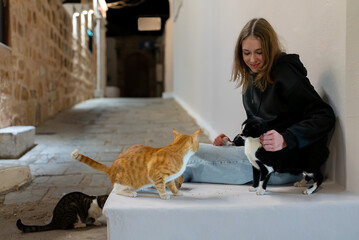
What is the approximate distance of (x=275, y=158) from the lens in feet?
3.80

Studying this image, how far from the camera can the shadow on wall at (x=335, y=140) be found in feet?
4.12

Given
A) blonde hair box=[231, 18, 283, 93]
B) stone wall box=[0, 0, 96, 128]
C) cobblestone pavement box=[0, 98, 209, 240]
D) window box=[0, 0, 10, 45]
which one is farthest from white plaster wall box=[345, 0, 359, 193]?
window box=[0, 0, 10, 45]

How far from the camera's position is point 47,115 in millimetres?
4859

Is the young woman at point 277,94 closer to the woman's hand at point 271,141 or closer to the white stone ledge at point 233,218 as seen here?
the woman's hand at point 271,141

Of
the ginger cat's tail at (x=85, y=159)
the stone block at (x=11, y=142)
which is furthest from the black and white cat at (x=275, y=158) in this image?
the stone block at (x=11, y=142)

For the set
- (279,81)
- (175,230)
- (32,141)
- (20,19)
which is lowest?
(32,141)

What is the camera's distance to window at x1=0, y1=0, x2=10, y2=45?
320 centimetres

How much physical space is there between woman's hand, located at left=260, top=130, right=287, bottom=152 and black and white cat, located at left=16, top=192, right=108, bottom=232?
959 millimetres

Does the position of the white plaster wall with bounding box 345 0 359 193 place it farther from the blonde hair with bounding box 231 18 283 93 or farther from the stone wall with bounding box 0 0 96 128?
the stone wall with bounding box 0 0 96 128

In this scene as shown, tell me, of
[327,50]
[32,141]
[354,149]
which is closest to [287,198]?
[354,149]

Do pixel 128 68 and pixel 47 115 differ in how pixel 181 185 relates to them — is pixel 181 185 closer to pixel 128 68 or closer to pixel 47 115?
pixel 47 115

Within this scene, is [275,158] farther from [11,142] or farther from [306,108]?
[11,142]

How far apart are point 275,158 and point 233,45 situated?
1790mm

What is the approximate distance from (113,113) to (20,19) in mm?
2265
